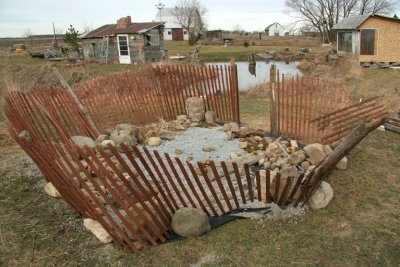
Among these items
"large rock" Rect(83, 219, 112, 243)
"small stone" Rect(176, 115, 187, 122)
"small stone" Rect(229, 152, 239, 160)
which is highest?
"small stone" Rect(176, 115, 187, 122)

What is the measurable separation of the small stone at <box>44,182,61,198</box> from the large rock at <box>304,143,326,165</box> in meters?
4.17

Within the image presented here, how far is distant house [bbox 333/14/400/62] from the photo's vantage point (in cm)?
2106

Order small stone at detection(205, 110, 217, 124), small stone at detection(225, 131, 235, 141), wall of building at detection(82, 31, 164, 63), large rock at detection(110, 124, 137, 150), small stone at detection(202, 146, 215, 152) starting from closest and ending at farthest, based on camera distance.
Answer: small stone at detection(202, 146, 215, 152) → large rock at detection(110, 124, 137, 150) → small stone at detection(225, 131, 235, 141) → small stone at detection(205, 110, 217, 124) → wall of building at detection(82, 31, 164, 63)

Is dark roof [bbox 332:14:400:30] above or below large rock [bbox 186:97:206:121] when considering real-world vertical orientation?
above

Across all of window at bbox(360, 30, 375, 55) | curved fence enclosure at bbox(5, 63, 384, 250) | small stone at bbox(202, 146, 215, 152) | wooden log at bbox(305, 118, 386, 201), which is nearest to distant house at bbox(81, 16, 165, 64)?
window at bbox(360, 30, 375, 55)

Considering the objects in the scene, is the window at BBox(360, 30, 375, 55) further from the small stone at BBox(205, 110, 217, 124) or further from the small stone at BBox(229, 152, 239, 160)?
the small stone at BBox(229, 152, 239, 160)

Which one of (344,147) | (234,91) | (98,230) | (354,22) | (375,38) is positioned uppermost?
(354,22)

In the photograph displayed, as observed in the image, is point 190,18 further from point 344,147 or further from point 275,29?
point 344,147

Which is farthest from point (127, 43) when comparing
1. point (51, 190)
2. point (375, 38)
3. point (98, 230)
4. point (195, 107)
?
point (98, 230)

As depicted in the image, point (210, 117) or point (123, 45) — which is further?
point (123, 45)

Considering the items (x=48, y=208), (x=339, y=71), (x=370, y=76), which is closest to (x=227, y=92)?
(x=48, y=208)

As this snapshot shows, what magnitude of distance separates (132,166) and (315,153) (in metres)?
3.21

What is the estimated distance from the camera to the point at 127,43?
25672mm

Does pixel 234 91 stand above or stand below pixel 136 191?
above
